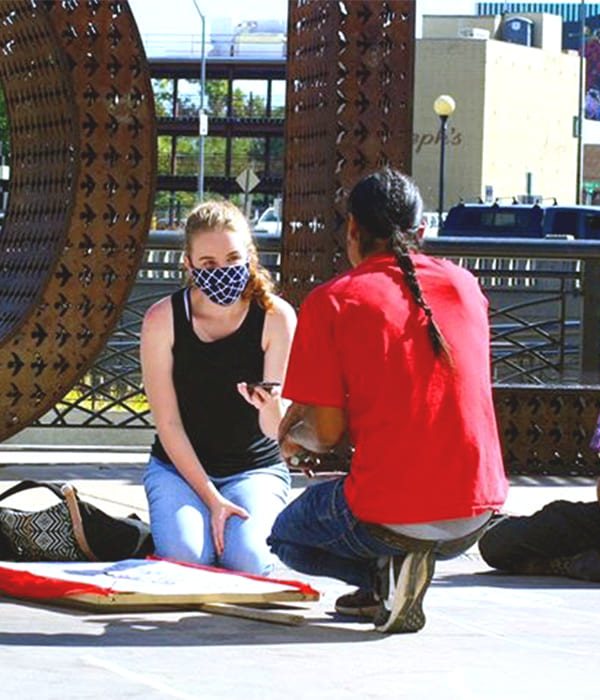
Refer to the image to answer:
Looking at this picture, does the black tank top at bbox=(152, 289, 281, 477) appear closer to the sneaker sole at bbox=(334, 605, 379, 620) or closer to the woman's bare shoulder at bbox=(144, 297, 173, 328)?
the woman's bare shoulder at bbox=(144, 297, 173, 328)

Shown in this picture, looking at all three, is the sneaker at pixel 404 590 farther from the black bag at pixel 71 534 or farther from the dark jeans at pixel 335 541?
the black bag at pixel 71 534


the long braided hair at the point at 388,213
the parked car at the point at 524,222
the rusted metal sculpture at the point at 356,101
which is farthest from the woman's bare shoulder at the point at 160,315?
the parked car at the point at 524,222

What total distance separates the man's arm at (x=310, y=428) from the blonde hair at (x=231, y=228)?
1.05 metres

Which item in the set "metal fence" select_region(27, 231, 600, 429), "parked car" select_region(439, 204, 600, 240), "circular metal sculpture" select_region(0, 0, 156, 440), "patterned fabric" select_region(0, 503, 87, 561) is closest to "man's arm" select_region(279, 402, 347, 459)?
"patterned fabric" select_region(0, 503, 87, 561)

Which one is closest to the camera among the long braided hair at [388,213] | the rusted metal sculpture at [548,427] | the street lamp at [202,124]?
the long braided hair at [388,213]

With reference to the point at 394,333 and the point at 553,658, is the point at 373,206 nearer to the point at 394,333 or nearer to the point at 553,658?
the point at 394,333

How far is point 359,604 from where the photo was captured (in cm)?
633

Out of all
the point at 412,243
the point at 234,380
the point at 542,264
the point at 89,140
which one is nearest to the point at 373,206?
the point at 412,243

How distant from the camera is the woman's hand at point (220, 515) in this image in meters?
6.79

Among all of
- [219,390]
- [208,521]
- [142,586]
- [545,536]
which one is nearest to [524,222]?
[545,536]

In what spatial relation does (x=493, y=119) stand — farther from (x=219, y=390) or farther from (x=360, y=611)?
(x=360, y=611)

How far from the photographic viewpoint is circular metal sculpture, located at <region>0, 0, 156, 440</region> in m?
9.94

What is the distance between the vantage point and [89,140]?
33.1 feet

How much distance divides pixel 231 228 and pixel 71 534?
115 cm
